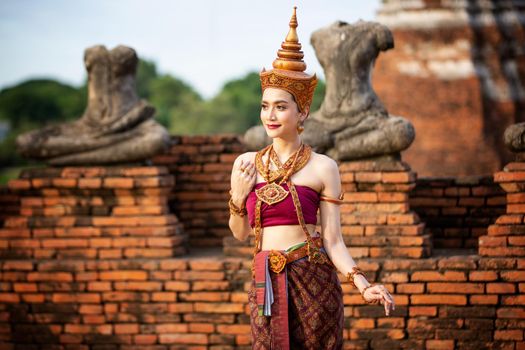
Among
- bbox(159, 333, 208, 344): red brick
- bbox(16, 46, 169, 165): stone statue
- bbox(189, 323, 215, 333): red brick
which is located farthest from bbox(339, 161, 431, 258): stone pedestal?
bbox(16, 46, 169, 165): stone statue

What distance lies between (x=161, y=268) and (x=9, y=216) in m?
1.69

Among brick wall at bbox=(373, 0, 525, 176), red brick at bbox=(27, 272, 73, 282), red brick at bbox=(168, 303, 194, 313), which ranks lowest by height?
red brick at bbox=(168, 303, 194, 313)

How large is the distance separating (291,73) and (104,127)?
316 cm

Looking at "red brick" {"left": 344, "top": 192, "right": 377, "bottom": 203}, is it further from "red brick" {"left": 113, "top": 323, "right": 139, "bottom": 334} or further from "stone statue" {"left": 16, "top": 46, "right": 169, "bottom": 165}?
"red brick" {"left": 113, "top": 323, "right": 139, "bottom": 334}

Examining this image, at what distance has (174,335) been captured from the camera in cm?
697

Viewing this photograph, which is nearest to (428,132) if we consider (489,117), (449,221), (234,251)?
(489,117)

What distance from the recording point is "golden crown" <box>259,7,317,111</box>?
454 centimetres

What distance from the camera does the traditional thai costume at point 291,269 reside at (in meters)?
4.50

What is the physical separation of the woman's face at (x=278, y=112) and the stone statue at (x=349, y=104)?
86.7 inches

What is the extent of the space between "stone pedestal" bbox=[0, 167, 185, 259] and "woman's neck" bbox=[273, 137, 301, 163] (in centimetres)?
258

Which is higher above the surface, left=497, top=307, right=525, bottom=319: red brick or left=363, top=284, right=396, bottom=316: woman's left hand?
left=363, top=284, right=396, bottom=316: woman's left hand

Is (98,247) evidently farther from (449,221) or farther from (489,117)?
(489,117)

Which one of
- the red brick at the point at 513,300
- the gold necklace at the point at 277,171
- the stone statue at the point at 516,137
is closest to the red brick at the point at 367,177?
the stone statue at the point at 516,137

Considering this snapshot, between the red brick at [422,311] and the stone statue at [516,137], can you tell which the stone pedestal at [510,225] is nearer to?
the stone statue at [516,137]
